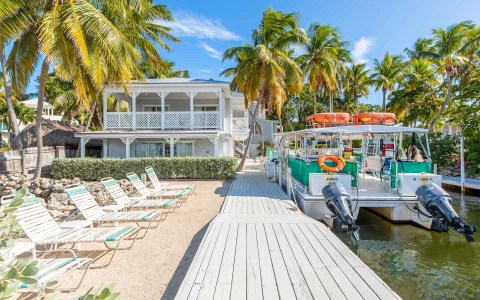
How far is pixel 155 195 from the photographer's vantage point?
10.6 metres

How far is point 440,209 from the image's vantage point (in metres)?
7.98

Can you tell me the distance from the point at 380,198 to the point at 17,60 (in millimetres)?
15441

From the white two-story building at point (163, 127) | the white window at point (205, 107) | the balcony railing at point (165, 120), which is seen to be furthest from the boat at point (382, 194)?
the white window at point (205, 107)

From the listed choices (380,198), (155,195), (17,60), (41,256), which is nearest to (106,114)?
(17,60)

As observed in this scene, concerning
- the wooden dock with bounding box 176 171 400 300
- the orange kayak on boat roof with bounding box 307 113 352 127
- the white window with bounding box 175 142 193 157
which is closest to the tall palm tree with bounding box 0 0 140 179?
the white window with bounding box 175 142 193 157

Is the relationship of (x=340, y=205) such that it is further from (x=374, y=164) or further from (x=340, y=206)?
(x=374, y=164)

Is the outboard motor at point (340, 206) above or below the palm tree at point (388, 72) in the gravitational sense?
below

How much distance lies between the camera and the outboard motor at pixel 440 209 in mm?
7610

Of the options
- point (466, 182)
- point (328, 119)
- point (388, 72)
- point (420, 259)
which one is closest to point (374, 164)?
point (328, 119)

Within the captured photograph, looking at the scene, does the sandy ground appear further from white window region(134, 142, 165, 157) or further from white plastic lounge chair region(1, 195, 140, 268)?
white window region(134, 142, 165, 157)

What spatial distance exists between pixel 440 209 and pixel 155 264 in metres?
6.99

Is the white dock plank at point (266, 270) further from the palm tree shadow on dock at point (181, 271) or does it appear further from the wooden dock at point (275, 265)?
the palm tree shadow on dock at point (181, 271)

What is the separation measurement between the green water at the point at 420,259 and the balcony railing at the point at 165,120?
1235 centimetres

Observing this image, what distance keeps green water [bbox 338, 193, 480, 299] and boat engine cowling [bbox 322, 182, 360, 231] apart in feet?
2.20
